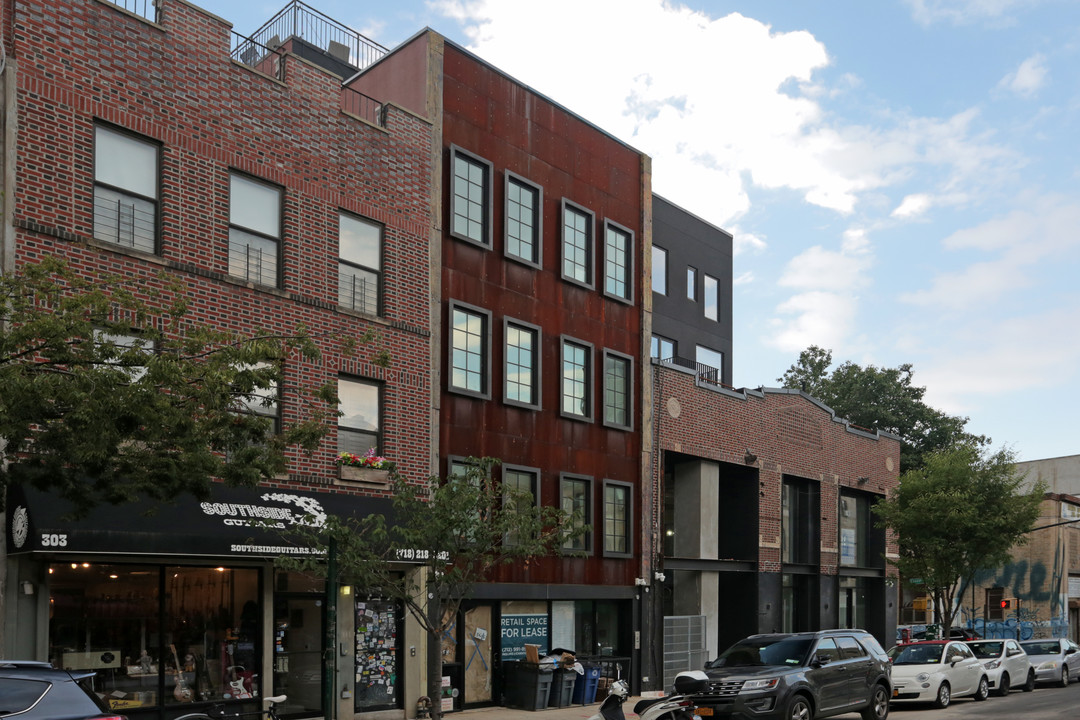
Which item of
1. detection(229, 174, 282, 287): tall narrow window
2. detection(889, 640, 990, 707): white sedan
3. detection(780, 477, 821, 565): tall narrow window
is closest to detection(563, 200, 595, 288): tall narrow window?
detection(229, 174, 282, 287): tall narrow window

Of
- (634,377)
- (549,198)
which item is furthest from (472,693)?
(549,198)

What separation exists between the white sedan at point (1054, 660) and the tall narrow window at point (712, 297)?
13423mm

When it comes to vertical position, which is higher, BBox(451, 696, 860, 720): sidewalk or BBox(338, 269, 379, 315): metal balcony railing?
BBox(338, 269, 379, 315): metal balcony railing

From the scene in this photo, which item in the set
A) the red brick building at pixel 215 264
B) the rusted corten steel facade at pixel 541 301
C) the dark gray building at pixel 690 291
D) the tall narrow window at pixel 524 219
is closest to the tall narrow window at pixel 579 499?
the rusted corten steel facade at pixel 541 301

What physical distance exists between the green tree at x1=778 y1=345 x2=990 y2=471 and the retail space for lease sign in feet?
123

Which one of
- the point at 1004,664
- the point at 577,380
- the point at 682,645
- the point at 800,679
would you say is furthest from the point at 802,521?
the point at 800,679

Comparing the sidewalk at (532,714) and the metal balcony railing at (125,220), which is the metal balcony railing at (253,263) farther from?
the sidewalk at (532,714)

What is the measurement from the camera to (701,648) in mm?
28625

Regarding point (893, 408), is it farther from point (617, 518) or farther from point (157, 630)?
point (157, 630)

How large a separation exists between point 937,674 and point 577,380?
9.87 meters

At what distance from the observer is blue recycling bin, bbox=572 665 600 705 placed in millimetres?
23578

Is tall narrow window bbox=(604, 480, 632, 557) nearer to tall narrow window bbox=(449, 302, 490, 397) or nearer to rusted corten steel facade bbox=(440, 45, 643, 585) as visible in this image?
rusted corten steel facade bbox=(440, 45, 643, 585)

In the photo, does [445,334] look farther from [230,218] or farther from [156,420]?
[156,420]

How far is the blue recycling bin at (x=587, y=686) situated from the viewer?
2358 cm
